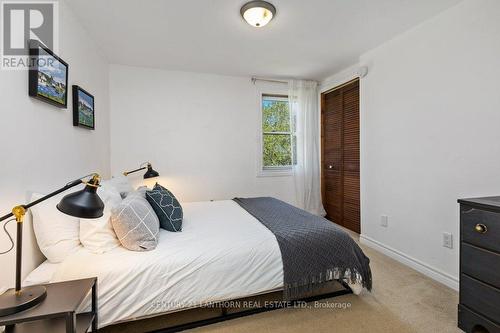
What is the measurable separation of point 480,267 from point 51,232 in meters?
2.58

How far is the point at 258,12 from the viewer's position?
1.97 meters

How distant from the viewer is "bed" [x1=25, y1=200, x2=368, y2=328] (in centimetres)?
137

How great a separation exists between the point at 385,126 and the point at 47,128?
123 inches

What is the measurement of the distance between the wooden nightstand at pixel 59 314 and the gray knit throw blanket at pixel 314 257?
1.14 m

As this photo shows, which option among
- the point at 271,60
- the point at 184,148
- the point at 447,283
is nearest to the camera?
the point at 447,283

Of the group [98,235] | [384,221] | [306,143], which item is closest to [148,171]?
[98,235]

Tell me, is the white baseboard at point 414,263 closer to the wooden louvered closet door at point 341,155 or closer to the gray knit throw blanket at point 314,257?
the wooden louvered closet door at point 341,155

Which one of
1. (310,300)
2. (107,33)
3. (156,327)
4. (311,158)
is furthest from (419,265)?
(107,33)

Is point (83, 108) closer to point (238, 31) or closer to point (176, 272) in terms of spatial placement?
point (238, 31)

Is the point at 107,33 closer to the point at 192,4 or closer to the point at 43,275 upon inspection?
the point at 192,4

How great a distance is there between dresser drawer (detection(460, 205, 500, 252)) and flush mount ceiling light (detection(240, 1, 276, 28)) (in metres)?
2.00

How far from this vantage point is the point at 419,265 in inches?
93.9

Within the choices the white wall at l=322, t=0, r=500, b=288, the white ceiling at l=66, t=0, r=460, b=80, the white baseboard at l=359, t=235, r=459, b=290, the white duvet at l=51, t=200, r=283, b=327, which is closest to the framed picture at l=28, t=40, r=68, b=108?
the white ceiling at l=66, t=0, r=460, b=80

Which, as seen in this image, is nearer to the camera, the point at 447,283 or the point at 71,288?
the point at 71,288
